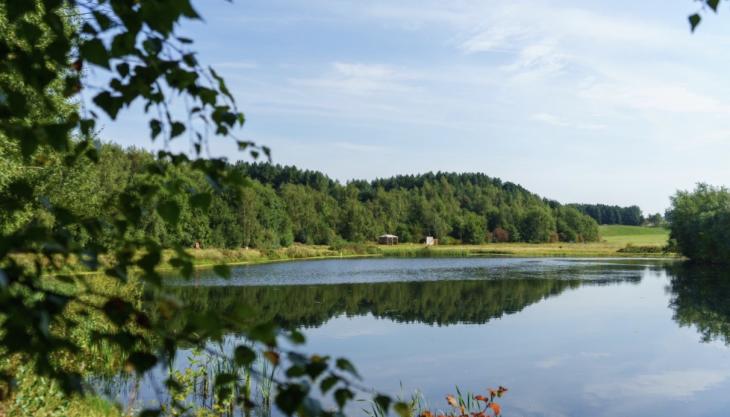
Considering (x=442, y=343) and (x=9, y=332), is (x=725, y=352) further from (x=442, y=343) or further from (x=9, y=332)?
(x=9, y=332)

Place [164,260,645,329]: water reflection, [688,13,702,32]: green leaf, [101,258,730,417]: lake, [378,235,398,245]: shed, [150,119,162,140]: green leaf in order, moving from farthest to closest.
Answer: [378,235,398,245]: shed
[164,260,645,329]: water reflection
[101,258,730,417]: lake
[688,13,702,32]: green leaf
[150,119,162,140]: green leaf

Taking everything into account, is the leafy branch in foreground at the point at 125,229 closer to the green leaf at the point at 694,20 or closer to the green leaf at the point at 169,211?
the green leaf at the point at 169,211

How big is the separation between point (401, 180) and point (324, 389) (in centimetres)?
16017

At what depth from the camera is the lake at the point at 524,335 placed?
1486 cm

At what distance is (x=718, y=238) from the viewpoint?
2336 inches

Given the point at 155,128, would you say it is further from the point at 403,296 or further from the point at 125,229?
the point at 403,296

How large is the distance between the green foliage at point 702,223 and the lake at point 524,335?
1995 cm

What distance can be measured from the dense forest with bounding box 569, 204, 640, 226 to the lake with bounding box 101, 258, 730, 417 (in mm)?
151369

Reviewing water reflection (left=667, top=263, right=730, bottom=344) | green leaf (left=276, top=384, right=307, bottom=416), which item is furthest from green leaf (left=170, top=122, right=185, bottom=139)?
water reflection (left=667, top=263, right=730, bottom=344)

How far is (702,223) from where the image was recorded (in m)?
62.7

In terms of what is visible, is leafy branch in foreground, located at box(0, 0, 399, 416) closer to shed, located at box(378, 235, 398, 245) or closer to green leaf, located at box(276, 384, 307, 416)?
green leaf, located at box(276, 384, 307, 416)

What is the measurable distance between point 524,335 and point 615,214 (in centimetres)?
17857

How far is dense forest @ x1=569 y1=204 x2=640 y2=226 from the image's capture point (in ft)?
604

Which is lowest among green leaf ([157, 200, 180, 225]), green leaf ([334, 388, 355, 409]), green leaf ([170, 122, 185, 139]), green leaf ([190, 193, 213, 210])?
green leaf ([334, 388, 355, 409])
